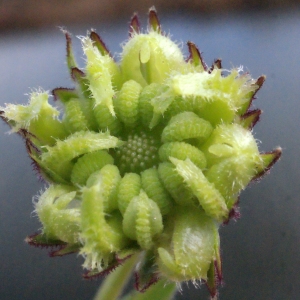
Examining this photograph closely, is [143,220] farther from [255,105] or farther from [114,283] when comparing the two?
[255,105]

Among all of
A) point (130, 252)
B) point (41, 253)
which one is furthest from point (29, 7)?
point (130, 252)

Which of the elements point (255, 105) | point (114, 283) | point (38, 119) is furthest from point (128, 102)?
point (255, 105)

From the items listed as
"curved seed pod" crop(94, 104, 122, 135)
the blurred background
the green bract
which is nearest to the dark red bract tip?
the green bract

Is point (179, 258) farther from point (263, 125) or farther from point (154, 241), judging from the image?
point (263, 125)

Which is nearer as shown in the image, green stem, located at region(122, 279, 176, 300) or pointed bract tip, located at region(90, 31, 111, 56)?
pointed bract tip, located at region(90, 31, 111, 56)

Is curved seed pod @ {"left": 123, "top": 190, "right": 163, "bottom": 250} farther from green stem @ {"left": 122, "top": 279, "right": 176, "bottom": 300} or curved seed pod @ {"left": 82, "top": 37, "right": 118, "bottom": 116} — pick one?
green stem @ {"left": 122, "top": 279, "right": 176, "bottom": 300}
